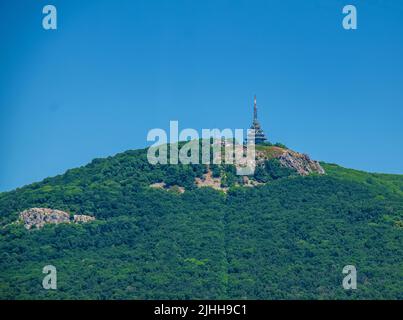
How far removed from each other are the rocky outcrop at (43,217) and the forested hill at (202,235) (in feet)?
5.31

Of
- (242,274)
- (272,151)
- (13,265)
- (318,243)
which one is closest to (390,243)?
(318,243)

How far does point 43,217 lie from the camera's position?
17300cm

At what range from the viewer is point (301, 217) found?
561 feet

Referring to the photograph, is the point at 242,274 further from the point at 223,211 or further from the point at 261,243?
the point at 223,211

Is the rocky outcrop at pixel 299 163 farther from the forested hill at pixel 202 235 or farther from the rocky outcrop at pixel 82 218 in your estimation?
the rocky outcrop at pixel 82 218

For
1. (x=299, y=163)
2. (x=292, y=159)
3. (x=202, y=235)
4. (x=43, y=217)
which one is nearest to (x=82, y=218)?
(x=43, y=217)

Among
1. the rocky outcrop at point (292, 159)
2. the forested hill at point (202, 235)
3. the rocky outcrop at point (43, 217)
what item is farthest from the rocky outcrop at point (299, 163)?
the rocky outcrop at point (43, 217)

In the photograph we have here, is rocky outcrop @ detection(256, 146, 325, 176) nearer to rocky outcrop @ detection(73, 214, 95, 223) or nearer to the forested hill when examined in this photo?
the forested hill

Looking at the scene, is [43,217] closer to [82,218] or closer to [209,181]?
[82,218]

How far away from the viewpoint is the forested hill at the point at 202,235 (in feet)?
475

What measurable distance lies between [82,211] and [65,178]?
61.8 feet

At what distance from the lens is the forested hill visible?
14488 centimetres

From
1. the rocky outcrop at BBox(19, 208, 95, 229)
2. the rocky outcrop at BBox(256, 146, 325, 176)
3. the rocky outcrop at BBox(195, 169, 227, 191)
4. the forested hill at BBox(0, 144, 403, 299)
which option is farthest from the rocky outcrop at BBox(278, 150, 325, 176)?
the rocky outcrop at BBox(19, 208, 95, 229)

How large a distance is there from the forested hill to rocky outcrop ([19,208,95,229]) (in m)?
1.62
